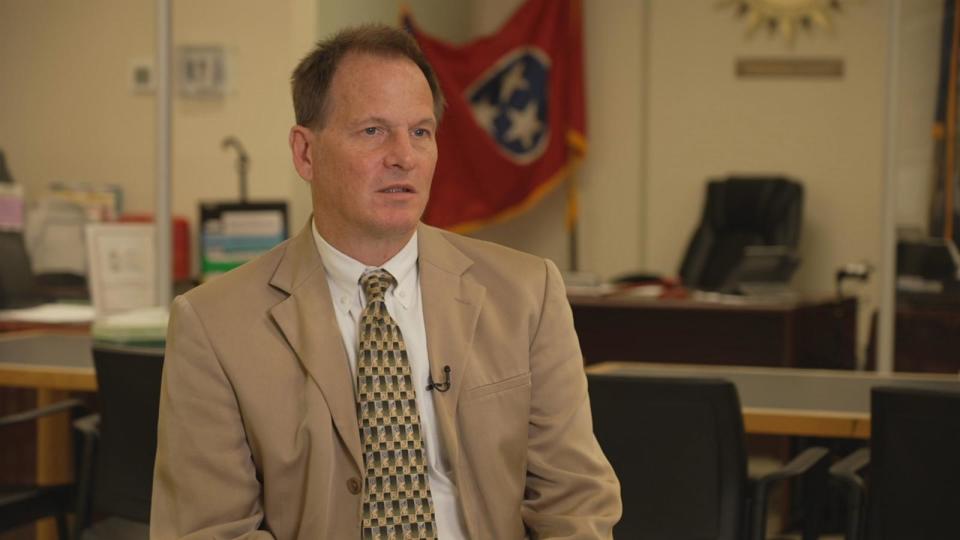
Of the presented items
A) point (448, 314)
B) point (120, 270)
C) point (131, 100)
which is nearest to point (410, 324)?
point (448, 314)

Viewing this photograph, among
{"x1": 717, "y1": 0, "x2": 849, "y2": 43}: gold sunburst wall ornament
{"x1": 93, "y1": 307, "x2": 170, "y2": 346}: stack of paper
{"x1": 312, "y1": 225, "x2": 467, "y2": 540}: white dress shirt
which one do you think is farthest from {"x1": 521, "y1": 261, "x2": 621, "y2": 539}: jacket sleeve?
{"x1": 717, "y1": 0, "x2": 849, "y2": 43}: gold sunburst wall ornament

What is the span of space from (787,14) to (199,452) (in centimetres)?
678

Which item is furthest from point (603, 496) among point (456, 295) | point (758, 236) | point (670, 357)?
point (758, 236)

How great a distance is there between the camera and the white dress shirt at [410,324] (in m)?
1.82

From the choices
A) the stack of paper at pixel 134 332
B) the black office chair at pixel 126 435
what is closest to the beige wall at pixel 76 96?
the stack of paper at pixel 134 332

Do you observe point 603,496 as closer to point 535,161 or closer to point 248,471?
point 248,471

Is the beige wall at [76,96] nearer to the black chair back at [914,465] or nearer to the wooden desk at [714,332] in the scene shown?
the wooden desk at [714,332]

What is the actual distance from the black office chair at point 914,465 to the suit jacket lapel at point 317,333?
1.05m

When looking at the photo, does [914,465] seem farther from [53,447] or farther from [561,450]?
[53,447]

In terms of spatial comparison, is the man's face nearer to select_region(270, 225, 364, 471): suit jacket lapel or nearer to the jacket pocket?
select_region(270, 225, 364, 471): suit jacket lapel

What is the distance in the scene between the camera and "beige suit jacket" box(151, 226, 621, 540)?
173 centimetres

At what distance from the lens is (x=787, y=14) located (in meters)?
7.90

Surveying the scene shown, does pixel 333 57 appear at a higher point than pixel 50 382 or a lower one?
higher

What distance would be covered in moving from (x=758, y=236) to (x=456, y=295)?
18.5ft
